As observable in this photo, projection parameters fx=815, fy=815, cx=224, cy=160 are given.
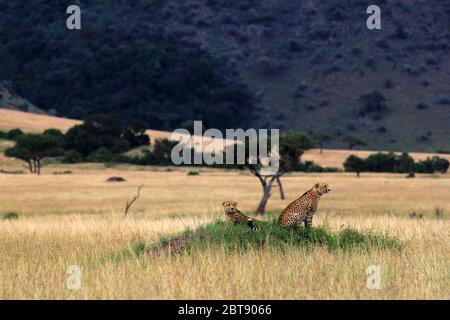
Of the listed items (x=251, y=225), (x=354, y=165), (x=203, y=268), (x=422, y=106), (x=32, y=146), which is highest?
(x=422, y=106)

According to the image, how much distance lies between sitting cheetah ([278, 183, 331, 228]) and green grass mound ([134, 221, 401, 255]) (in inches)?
6.2

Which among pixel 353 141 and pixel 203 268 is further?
pixel 353 141

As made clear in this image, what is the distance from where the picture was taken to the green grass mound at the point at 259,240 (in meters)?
14.9

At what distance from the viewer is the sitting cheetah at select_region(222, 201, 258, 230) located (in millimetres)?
15602

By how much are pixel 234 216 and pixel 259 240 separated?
38.4 inches

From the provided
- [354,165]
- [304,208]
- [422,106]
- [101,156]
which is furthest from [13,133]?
[304,208]

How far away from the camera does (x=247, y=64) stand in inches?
6663

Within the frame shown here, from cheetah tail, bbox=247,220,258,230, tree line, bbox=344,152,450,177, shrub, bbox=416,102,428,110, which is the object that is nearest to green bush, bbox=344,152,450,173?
tree line, bbox=344,152,450,177

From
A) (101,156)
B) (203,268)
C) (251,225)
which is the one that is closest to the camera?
(203,268)

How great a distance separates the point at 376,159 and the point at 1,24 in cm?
11326

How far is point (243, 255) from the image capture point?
14.0 metres

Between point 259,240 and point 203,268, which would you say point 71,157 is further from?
point 203,268

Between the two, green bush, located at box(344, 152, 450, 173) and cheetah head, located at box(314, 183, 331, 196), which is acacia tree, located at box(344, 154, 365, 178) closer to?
green bush, located at box(344, 152, 450, 173)

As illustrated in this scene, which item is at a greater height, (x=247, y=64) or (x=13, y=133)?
(x=247, y=64)
